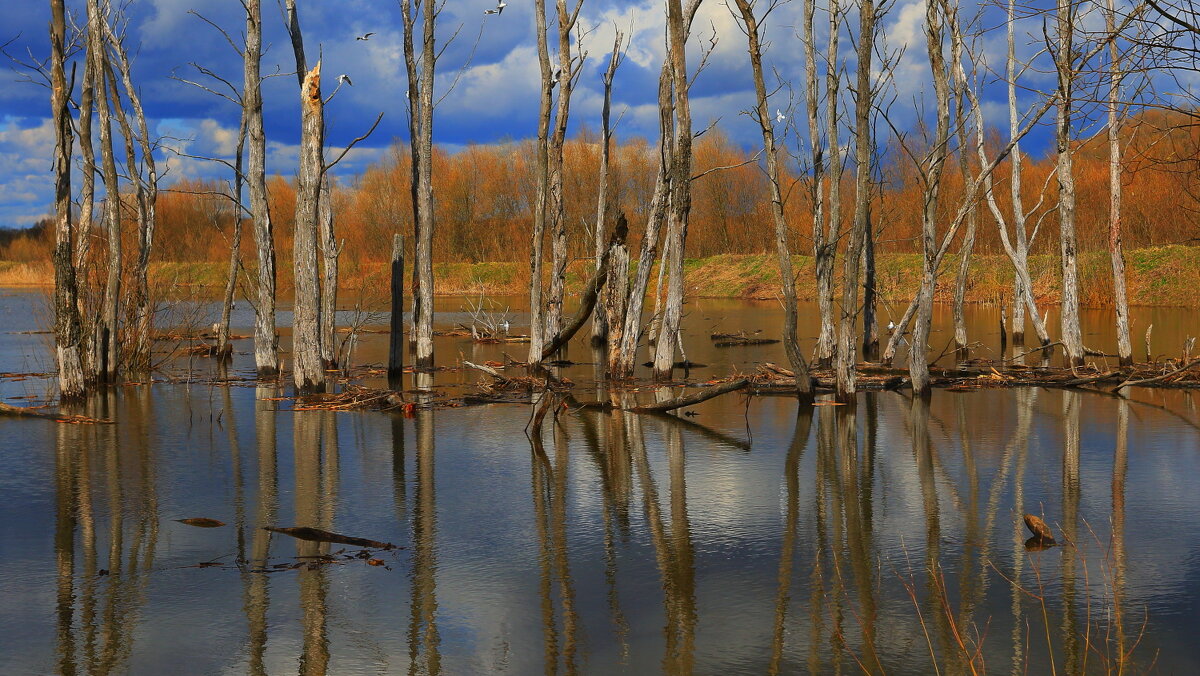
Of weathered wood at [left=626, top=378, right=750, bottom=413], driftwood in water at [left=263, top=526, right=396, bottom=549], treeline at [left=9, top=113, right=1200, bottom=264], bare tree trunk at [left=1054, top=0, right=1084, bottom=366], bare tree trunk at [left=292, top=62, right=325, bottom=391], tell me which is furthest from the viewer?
treeline at [left=9, top=113, right=1200, bottom=264]

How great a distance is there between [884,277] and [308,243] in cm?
3829

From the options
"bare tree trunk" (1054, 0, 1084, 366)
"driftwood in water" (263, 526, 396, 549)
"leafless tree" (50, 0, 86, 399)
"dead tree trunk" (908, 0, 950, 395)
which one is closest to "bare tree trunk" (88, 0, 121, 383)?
"leafless tree" (50, 0, 86, 399)

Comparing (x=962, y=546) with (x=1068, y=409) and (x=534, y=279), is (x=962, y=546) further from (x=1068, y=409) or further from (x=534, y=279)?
(x=534, y=279)

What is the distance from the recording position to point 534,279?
60.9ft

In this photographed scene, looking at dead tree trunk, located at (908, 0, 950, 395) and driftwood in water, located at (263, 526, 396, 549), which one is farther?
dead tree trunk, located at (908, 0, 950, 395)

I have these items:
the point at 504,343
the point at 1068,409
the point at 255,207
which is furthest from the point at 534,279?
the point at 1068,409

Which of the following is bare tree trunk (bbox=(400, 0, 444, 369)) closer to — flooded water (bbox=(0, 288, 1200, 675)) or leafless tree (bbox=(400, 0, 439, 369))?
leafless tree (bbox=(400, 0, 439, 369))

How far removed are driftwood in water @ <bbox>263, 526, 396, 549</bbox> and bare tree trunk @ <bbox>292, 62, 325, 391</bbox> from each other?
787cm

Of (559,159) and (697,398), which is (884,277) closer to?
(559,159)

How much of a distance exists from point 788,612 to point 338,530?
347cm

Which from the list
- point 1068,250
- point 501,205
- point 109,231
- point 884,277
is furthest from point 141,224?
point 501,205

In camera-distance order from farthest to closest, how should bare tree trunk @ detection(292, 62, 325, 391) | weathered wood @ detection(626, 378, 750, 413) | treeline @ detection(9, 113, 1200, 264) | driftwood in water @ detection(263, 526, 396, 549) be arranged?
treeline @ detection(9, 113, 1200, 264) → bare tree trunk @ detection(292, 62, 325, 391) → weathered wood @ detection(626, 378, 750, 413) → driftwood in water @ detection(263, 526, 396, 549)

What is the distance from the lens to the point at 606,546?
22.6ft

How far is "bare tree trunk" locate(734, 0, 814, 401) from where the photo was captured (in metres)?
13.3
